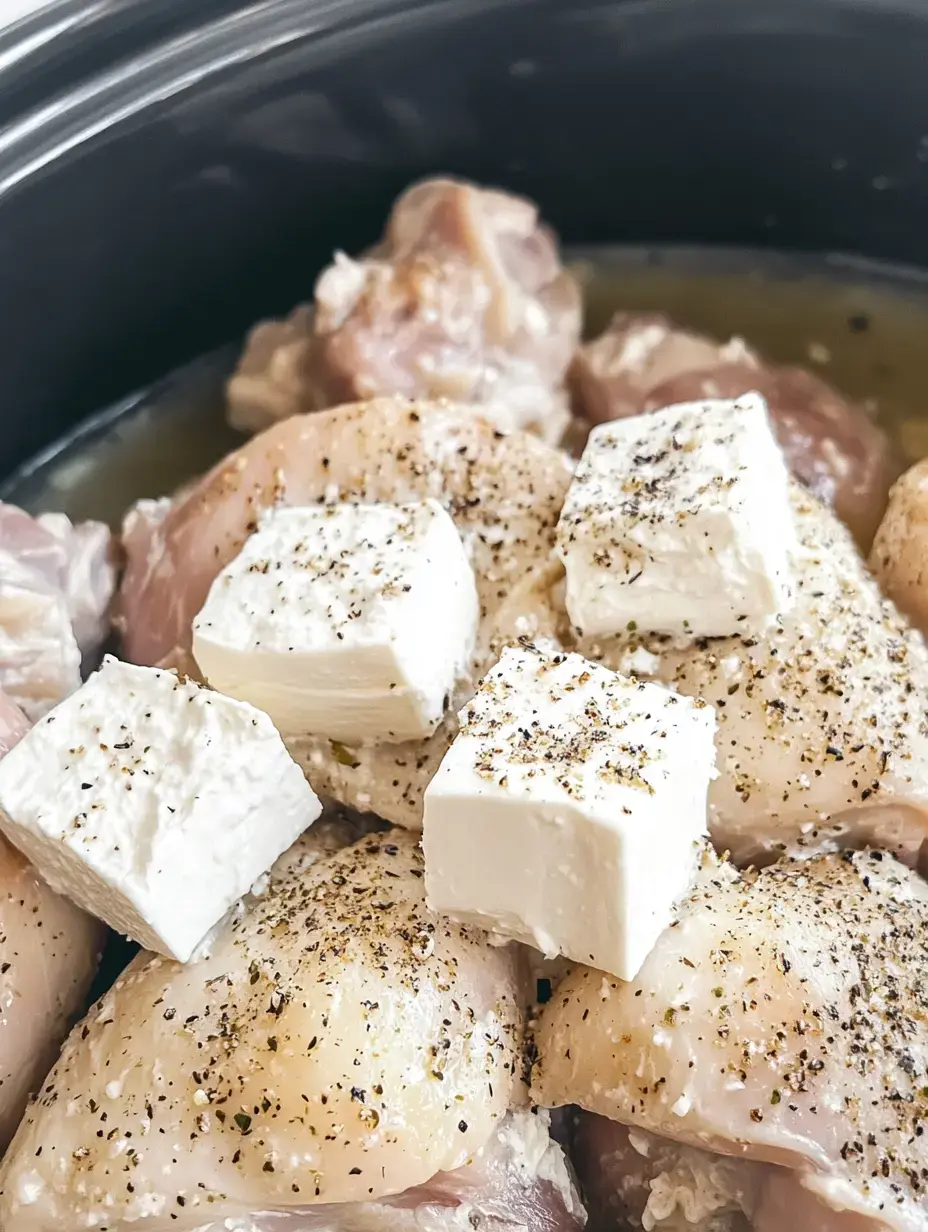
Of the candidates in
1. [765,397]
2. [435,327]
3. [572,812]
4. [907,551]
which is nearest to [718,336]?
[765,397]

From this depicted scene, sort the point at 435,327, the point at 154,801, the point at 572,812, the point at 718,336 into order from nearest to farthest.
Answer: the point at 572,812
the point at 154,801
the point at 435,327
the point at 718,336

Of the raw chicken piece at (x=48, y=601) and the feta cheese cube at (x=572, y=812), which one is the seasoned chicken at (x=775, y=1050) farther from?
the raw chicken piece at (x=48, y=601)

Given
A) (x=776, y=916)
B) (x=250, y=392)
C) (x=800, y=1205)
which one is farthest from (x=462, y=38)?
(x=800, y=1205)

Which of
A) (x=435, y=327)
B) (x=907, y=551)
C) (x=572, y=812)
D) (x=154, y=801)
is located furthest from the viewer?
(x=435, y=327)

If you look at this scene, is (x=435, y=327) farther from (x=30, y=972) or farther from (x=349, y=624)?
(x=30, y=972)

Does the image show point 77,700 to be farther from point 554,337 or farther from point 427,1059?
point 554,337

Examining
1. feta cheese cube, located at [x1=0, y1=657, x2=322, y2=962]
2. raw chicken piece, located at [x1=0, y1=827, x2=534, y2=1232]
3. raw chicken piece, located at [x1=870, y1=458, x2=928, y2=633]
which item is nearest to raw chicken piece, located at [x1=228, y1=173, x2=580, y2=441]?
raw chicken piece, located at [x1=870, y1=458, x2=928, y2=633]

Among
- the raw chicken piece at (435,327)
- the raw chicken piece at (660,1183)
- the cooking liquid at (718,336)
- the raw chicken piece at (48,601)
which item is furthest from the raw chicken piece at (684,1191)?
the cooking liquid at (718,336)
